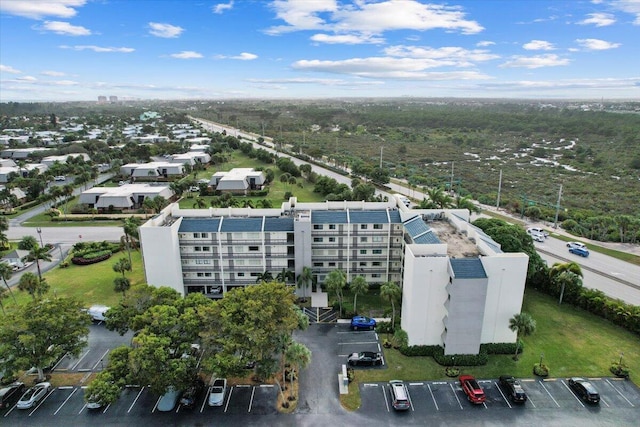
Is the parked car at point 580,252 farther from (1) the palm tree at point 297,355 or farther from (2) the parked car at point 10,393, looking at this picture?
(2) the parked car at point 10,393

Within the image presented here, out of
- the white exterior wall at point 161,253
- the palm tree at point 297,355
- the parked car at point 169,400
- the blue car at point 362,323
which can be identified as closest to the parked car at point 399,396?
the palm tree at point 297,355

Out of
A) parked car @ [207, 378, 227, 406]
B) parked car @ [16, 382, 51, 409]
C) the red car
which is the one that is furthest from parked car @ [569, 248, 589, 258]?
parked car @ [16, 382, 51, 409]

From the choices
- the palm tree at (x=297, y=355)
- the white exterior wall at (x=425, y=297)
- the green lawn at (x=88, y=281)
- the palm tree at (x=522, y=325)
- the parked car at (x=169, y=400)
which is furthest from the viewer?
the green lawn at (x=88, y=281)

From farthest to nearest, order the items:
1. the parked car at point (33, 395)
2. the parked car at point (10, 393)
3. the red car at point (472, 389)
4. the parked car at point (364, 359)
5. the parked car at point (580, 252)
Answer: the parked car at point (580, 252) → the parked car at point (364, 359) → the parked car at point (10, 393) → the red car at point (472, 389) → the parked car at point (33, 395)

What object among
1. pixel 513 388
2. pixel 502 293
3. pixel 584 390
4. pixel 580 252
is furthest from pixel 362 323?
pixel 580 252

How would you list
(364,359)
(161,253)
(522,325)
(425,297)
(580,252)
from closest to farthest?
(522,325) → (364,359) → (425,297) → (161,253) → (580,252)

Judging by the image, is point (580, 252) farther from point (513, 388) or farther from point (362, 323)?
point (362, 323)

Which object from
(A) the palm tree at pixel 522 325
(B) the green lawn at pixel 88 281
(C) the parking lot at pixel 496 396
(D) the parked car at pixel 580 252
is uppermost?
(A) the palm tree at pixel 522 325

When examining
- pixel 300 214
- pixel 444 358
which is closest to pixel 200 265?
pixel 300 214
